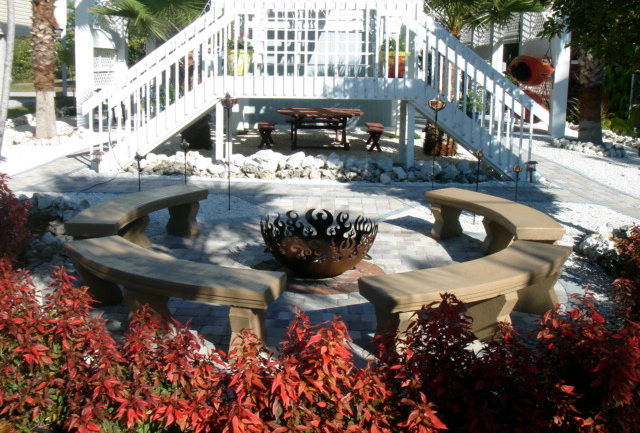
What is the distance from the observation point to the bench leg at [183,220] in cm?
791

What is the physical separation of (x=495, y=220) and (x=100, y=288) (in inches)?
141

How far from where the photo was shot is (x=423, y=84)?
1215cm

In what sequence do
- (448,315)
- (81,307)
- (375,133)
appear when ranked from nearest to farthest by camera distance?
(448,315) < (81,307) < (375,133)

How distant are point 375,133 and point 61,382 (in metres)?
11.1

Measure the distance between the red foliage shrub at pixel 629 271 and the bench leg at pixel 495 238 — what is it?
3.27 feet

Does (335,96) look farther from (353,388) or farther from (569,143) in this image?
(353,388)

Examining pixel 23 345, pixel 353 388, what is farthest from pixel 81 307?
pixel 353 388

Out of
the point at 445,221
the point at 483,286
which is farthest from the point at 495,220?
the point at 483,286

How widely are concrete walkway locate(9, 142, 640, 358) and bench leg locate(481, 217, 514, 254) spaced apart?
14 cm

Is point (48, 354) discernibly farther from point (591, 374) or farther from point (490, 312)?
point (490, 312)

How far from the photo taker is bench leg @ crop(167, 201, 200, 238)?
791 cm

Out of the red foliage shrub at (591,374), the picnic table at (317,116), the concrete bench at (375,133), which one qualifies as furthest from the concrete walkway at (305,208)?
the picnic table at (317,116)

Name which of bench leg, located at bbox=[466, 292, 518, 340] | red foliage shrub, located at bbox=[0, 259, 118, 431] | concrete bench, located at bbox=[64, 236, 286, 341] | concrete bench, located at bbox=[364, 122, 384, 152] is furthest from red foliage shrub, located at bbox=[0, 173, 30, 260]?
concrete bench, located at bbox=[364, 122, 384, 152]

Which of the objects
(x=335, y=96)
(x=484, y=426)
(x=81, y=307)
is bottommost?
(x=484, y=426)
